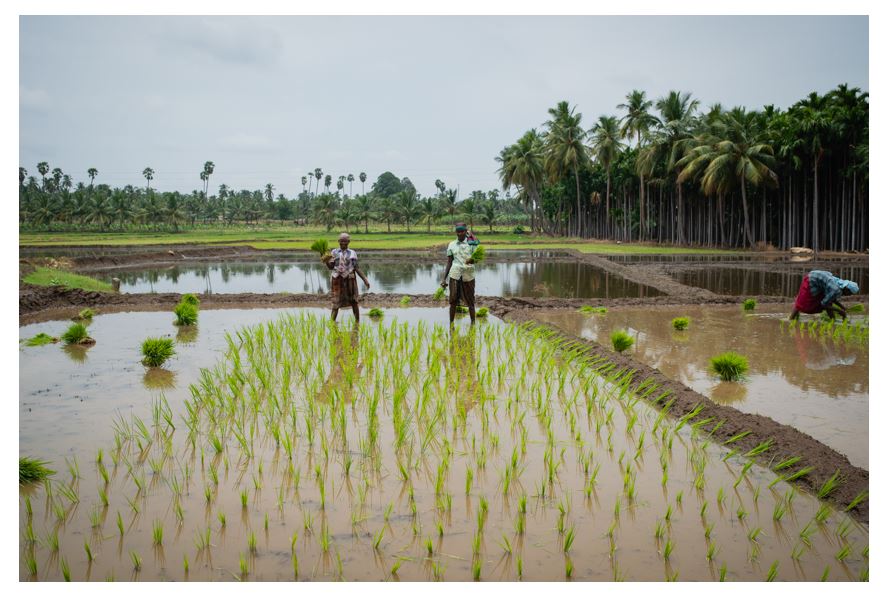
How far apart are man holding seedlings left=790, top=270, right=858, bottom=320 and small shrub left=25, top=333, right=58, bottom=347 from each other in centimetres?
1082

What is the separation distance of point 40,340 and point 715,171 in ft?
101

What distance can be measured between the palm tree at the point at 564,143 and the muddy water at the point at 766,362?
3830 centimetres

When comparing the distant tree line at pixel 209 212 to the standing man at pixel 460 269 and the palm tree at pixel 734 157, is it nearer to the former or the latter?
the palm tree at pixel 734 157

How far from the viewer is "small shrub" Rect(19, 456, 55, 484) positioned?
14.5ft

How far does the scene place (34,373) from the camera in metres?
7.67

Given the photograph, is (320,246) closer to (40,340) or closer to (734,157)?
(40,340)

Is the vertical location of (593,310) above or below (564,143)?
below

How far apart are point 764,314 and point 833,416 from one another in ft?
23.2

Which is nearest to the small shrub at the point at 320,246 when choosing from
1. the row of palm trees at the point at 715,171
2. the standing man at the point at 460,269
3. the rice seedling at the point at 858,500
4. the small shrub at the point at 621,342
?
the standing man at the point at 460,269

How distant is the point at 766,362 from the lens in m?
8.25

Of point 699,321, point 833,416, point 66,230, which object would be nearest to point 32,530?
point 833,416

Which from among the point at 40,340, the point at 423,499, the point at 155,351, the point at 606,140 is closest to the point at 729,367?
the point at 423,499

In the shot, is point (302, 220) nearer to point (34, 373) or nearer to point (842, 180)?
point (842, 180)

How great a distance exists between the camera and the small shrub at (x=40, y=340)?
9.49 metres
